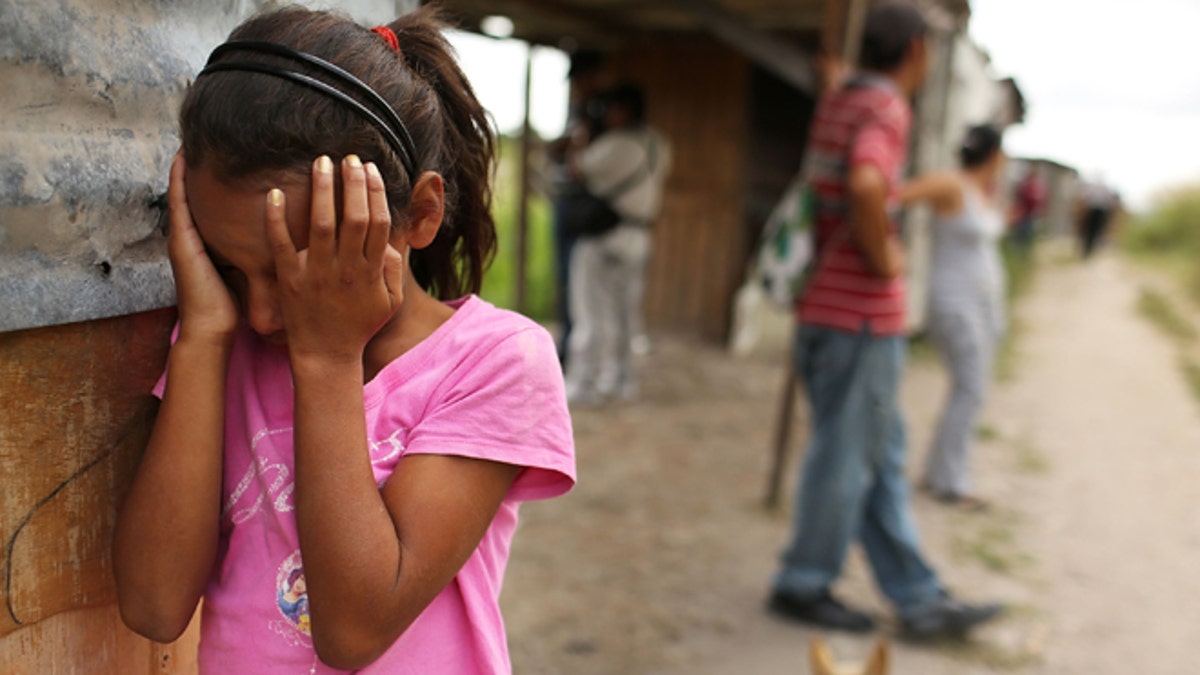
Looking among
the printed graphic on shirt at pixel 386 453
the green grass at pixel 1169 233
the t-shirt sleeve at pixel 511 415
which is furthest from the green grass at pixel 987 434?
the green grass at pixel 1169 233

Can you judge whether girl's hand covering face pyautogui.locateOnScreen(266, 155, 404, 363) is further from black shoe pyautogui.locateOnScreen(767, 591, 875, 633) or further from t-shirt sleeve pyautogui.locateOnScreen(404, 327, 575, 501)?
black shoe pyautogui.locateOnScreen(767, 591, 875, 633)

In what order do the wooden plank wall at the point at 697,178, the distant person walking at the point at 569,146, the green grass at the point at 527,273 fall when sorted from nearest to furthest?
the distant person walking at the point at 569,146 → the wooden plank wall at the point at 697,178 → the green grass at the point at 527,273

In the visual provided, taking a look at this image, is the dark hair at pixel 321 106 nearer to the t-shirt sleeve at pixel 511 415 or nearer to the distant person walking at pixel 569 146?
the t-shirt sleeve at pixel 511 415

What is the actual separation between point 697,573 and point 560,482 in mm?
2944

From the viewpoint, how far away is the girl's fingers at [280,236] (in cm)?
81

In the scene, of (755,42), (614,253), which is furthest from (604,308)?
(755,42)

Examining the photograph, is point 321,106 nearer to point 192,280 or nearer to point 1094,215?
point 192,280

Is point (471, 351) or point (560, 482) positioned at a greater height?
point (471, 351)

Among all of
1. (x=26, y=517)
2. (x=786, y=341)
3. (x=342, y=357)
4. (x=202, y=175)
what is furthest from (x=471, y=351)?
(x=786, y=341)

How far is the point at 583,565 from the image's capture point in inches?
153

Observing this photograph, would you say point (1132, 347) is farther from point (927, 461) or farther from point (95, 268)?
point (95, 268)

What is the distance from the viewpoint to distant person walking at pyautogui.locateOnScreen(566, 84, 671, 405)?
5684 millimetres

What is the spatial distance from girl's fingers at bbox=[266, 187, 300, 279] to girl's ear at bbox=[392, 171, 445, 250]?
136 millimetres

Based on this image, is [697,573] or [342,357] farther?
[697,573]
